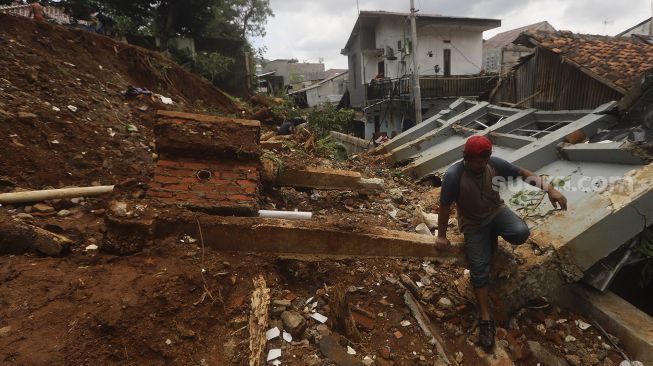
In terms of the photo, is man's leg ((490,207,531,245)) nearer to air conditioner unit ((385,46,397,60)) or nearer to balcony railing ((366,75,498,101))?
balcony railing ((366,75,498,101))

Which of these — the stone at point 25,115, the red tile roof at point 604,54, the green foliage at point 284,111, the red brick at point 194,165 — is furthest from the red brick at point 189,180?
the green foliage at point 284,111

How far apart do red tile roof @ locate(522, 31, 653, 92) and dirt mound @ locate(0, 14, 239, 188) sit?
25.1 ft

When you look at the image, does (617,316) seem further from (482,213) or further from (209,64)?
(209,64)

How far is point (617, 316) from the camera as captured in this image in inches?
113

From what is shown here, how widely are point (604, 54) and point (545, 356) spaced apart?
7.02 meters

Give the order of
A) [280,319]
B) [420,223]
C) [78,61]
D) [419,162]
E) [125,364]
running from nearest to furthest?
[125,364]
[280,319]
[420,223]
[78,61]
[419,162]

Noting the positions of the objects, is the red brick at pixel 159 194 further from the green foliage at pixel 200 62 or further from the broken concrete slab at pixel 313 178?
the green foliage at pixel 200 62

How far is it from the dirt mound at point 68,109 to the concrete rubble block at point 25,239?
1.17 meters

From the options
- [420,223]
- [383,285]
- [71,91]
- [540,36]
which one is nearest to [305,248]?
[383,285]

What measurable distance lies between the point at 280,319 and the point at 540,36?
8538 millimetres

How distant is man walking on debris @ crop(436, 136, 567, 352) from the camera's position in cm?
266

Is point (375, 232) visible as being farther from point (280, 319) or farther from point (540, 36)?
point (540, 36)

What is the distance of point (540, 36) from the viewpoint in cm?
773

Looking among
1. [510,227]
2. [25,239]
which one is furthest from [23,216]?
[510,227]
